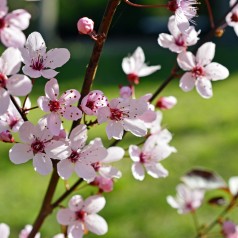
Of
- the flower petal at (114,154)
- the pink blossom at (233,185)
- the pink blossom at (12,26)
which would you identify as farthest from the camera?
the pink blossom at (233,185)

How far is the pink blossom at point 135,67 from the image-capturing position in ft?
3.12

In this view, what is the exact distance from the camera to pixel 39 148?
71cm

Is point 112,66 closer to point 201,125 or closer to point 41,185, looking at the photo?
point 201,125

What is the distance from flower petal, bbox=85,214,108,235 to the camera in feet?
2.64

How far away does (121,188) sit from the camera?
→ 9.95 ft

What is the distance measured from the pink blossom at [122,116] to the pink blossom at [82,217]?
0.12 metres

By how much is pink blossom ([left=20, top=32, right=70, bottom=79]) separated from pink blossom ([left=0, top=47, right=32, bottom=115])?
0.20 ft

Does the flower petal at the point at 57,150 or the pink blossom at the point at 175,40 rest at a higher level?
the pink blossom at the point at 175,40

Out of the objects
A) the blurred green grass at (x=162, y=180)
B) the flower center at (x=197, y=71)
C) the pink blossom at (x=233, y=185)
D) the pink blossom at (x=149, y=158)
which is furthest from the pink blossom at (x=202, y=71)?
the blurred green grass at (x=162, y=180)

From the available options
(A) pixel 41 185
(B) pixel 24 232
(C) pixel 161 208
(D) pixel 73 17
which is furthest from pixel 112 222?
(D) pixel 73 17

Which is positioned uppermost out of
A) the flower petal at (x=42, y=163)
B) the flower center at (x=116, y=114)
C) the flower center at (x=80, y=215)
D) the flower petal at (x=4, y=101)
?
the flower petal at (x=4, y=101)

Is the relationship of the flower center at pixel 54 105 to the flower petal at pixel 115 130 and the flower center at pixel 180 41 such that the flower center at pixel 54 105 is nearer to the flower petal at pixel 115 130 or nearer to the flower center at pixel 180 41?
the flower petal at pixel 115 130

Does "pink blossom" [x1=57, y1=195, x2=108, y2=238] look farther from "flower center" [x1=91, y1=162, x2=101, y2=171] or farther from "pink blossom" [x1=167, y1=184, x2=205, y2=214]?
"pink blossom" [x1=167, y1=184, x2=205, y2=214]

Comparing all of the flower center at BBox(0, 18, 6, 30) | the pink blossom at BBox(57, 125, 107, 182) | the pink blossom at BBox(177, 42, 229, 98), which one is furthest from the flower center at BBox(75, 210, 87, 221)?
the flower center at BBox(0, 18, 6, 30)
